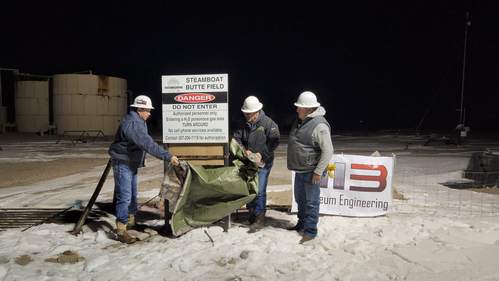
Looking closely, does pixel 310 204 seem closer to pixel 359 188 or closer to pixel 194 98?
pixel 359 188

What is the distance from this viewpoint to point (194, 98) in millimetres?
4422

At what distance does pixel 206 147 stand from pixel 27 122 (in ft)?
125

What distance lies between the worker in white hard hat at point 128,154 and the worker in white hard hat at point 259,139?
3.95 ft

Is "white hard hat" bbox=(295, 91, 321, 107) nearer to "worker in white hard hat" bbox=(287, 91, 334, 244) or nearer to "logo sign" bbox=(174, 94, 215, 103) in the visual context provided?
"worker in white hard hat" bbox=(287, 91, 334, 244)

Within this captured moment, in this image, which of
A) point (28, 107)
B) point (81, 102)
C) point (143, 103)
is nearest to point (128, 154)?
point (143, 103)

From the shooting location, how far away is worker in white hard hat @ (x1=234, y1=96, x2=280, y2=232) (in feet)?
14.9

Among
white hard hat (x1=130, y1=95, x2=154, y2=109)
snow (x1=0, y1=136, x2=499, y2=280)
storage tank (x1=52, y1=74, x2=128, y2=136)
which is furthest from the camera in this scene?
storage tank (x1=52, y1=74, x2=128, y2=136)

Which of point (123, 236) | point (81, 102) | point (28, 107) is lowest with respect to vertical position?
point (123, 236)

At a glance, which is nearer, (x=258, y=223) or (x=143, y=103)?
(x=143, y=103)

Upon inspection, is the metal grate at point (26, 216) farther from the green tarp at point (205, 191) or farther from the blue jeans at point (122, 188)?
the green tarp at point (205, 191)

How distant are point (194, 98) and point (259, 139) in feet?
3.71

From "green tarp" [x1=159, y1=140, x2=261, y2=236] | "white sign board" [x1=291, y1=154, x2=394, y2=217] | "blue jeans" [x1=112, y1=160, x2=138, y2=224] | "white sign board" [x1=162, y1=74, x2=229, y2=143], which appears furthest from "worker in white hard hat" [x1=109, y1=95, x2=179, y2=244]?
"white sign board" [x1=291, y1=154, x2=394, y2=217]

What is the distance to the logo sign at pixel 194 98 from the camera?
4.42m

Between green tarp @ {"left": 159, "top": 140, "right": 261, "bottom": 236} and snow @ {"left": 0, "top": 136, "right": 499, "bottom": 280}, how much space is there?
25cm
